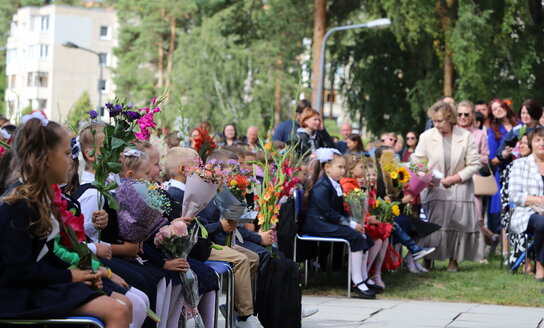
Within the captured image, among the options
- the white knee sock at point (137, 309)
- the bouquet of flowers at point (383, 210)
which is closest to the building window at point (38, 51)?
the bouquet of flowers at point (383, 210)

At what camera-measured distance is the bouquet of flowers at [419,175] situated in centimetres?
1241

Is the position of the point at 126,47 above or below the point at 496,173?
above

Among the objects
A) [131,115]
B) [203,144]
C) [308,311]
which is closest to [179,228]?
[131,115]

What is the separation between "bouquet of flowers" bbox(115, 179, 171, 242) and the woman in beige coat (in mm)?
7029

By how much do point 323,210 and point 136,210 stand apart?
4.73 m

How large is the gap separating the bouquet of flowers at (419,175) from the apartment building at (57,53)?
87618mm

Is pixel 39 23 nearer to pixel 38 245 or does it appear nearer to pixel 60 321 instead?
pixel 38 245

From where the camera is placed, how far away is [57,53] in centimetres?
9931

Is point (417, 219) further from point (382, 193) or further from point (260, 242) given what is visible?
point (260, 242)

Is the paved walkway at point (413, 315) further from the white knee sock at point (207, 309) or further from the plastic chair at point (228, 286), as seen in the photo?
the white knee sock at point (207, 309)

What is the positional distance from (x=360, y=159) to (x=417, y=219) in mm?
1335

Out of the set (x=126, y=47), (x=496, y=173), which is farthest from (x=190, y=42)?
(x=496, y=173)

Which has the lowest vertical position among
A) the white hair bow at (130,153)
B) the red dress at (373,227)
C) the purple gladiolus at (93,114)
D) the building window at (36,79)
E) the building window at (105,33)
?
the red dress at (373,227)

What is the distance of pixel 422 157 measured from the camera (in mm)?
12961
